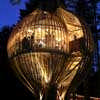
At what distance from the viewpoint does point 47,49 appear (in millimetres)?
2742

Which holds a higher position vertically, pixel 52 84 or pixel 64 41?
pixel 64 41

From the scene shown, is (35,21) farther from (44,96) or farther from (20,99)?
(20,99)

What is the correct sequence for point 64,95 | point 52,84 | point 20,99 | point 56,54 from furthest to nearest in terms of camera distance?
point 20,99
point 64,95
point 52,84
point 56,54

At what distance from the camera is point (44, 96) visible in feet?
10.0

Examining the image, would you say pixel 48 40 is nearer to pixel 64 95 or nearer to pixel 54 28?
pixel 54 28

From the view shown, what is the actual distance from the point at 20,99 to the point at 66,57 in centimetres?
460

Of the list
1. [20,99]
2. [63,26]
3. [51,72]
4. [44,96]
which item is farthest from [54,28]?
[20,99]

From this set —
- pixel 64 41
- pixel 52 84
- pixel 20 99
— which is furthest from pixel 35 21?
pixel 20 99

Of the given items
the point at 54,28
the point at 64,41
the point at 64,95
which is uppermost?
the point at 54,28

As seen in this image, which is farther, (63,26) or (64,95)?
(64,95)

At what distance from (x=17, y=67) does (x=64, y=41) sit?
0.84m

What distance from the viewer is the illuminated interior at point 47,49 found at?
107 inches

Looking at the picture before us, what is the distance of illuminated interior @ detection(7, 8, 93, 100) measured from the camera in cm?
272

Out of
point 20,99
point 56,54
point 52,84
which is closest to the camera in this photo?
point 56,54
